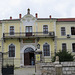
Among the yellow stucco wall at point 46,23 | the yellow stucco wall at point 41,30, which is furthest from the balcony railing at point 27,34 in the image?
the yellow stucco wall at point 46,23

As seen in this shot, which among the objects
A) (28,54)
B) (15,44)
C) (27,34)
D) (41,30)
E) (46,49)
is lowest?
(28,54)

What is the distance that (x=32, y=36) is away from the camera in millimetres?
26016

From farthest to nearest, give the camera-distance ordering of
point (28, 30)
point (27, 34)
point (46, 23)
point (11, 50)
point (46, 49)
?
point (46, 23)
point (28, 30)
point (27, 34)
point (11, 50)
point (46, 49)

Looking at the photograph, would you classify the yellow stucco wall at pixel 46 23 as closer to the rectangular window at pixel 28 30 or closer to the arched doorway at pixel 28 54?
the rectangular window at pixel 28 30

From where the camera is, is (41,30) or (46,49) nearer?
(46,49)

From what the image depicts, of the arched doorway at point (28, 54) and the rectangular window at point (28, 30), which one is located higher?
the rectangular window at point (28, 30)

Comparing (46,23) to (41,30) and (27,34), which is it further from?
(27,34)

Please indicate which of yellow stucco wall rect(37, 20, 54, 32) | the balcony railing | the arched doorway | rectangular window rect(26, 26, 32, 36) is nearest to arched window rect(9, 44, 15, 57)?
the balcony railing

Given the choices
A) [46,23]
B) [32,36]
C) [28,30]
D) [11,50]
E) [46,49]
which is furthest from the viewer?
[46,23]

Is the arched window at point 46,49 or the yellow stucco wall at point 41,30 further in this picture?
the yellow stucco wall at point 41,30

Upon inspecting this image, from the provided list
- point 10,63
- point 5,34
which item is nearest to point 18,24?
point 5,34

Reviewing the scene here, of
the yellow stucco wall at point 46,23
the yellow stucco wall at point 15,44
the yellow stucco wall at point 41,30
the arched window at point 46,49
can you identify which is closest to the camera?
the arched window at point 46,49

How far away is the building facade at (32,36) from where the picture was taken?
1038 inches

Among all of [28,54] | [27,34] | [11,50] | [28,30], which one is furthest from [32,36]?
[11,50]
